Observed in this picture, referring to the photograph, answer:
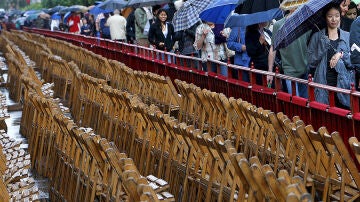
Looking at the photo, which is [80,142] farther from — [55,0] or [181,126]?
[55,0]

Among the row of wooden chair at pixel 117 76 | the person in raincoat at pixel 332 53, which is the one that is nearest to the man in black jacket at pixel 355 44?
the person in raincoat at pixel 332 53

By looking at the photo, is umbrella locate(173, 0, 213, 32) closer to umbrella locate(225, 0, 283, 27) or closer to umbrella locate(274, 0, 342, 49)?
umbrella locate(225, 0, 283, 27)

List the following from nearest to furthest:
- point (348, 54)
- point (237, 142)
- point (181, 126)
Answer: point (181, 126), point (237, 142), point (348, 54)

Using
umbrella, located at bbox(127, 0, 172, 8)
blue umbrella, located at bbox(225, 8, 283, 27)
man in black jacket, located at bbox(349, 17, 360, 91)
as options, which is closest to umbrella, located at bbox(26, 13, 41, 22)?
umbrella, located at bbox(127, 0, 172, 8)

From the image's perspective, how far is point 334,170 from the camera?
927 cm

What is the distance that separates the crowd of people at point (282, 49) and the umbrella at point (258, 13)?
221 millimetres

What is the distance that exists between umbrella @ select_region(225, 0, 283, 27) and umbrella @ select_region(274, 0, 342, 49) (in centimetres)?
278

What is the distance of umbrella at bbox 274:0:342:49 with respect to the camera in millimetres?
12359

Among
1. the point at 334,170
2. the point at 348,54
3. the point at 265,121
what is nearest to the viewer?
the point at 334,170

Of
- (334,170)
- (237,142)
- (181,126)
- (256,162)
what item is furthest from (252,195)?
(237,142)

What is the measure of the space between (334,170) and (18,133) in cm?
933

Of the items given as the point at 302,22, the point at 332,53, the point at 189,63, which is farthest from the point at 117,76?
the point at 332,53

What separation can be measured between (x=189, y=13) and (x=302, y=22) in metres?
8.02

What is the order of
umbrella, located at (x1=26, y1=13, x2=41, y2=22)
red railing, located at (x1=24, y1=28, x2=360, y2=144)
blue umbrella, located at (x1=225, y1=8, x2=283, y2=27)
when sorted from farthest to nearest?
umbrella, located at (x1=26, y1=13, x2=41, y2=22) < blue umbrella, located at (x1=225, y1=8, x2=283, y2=27) < red railing, located at (x1=24, y1=28, x2=360, y2=144)
